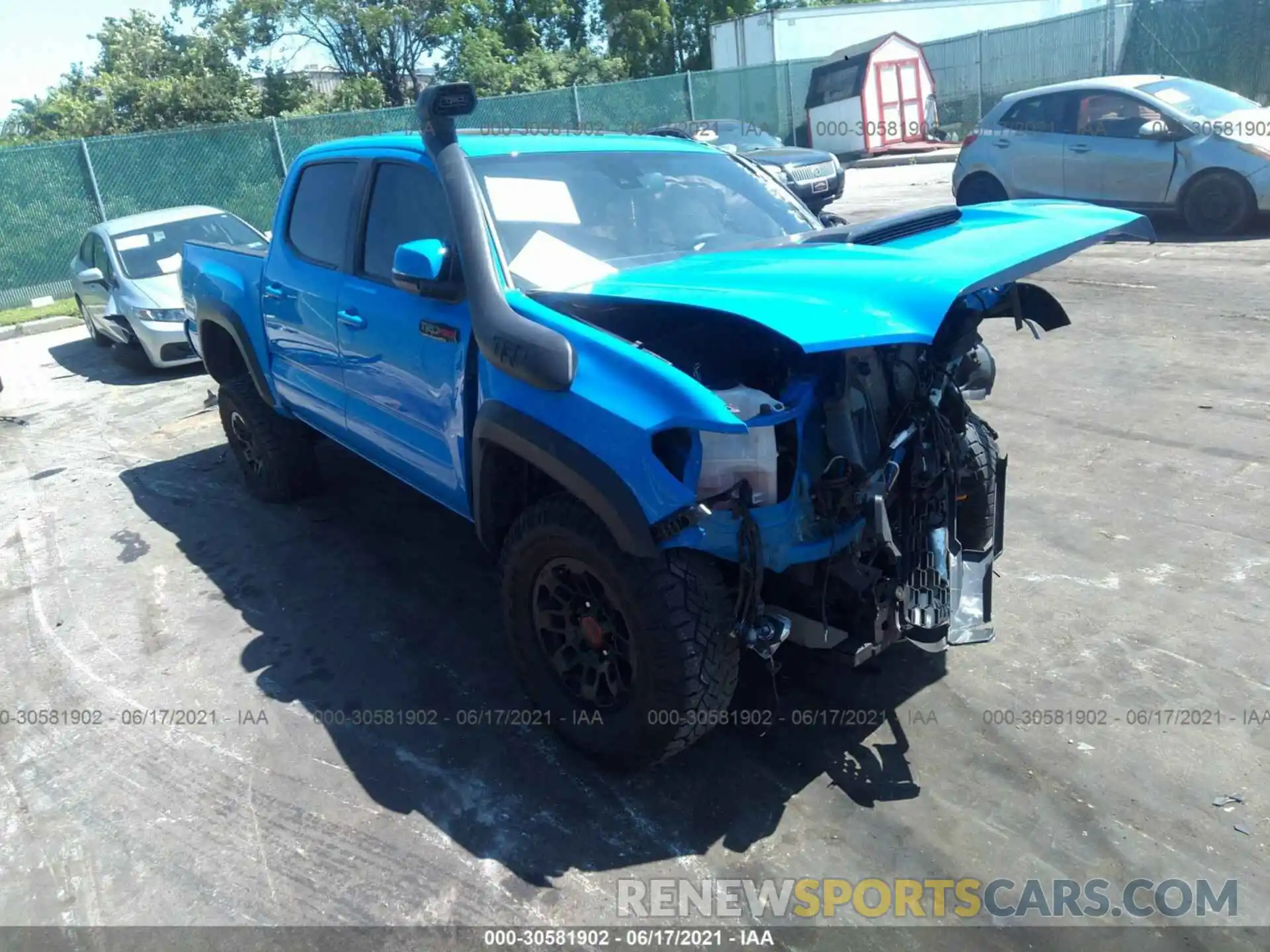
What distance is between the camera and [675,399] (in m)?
2.62

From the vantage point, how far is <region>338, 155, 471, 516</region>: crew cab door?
3.69m

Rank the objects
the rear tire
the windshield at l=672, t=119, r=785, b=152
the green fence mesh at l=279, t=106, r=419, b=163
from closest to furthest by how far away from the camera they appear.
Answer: the rear tire < the windshield at l=672, t=119, r=785, b=152 < the green fence mesh at l=279, t=106, r=419, b=163

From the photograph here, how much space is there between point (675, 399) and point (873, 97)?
24.9 meters

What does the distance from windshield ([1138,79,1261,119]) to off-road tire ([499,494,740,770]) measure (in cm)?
1032

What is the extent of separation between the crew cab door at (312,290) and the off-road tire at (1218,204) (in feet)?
30.9

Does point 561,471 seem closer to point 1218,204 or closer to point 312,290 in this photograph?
point 312,290

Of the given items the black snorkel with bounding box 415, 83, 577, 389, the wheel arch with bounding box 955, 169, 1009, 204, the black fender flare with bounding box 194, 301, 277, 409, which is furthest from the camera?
the wheel arch with bounding box 955, 169, 1009, 204

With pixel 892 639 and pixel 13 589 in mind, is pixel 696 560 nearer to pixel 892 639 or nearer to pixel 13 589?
pixel 892 639

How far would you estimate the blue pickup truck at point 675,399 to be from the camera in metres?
2.76

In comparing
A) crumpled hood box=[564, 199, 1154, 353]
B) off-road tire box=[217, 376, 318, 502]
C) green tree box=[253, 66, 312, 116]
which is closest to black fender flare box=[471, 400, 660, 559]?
crumpled hood box=[564, 199, 1154, 353]

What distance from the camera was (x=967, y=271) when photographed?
279cm

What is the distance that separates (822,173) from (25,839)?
519 inches

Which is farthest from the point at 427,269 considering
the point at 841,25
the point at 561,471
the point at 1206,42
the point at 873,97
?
the point at 841,25

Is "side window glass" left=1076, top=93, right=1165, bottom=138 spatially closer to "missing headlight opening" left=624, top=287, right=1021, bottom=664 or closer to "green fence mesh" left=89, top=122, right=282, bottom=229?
"missing headlight opening" left=624, top=287, right=1021, bottom=664
